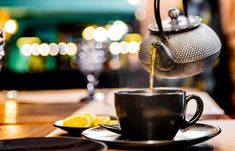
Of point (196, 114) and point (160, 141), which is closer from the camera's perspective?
point (160, 141)

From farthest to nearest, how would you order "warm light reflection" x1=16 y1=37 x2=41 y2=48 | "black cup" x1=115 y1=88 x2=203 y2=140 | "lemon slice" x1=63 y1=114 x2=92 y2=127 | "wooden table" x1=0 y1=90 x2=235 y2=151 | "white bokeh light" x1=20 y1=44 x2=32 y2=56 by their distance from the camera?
"warm light reflection" x1=16 y1=37 x2=41 y2=48 < "white bokeh light" x1=20 y1=44 x2=32 y2=56 < "lemon slice" x1=63 y1=114 x2=92 y2=127 < "wooden table" x1=0 y1=90 x2=235 y2=151 < "black cup" x1=115 y1=88 x2=203 y2=140

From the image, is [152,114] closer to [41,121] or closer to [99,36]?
[41,121]

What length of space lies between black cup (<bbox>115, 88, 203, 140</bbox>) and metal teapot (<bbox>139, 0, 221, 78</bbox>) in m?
0.34

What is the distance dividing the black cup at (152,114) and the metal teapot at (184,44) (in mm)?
338

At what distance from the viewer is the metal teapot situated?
51.3 inches

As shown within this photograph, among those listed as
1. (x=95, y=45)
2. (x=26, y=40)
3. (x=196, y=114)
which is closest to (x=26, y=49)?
(x=26, y=40)

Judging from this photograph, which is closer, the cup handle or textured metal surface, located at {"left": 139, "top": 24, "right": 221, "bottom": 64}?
the cup handle

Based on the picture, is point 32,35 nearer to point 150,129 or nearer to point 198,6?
point 198,6

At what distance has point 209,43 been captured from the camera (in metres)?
1.37

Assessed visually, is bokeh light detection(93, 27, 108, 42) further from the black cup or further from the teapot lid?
the black cup

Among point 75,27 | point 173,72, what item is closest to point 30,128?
point 173,72

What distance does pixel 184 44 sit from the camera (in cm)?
132

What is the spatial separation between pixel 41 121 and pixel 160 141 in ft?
2.36

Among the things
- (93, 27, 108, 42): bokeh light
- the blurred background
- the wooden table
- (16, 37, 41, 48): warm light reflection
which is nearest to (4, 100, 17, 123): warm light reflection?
the wooden table
